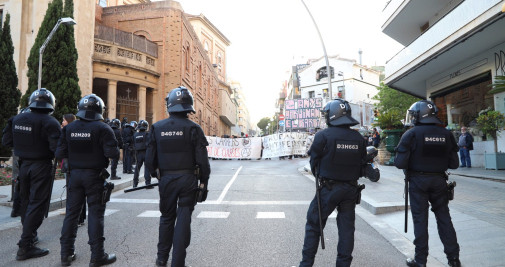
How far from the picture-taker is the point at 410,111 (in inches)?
161

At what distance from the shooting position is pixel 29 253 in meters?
3.84

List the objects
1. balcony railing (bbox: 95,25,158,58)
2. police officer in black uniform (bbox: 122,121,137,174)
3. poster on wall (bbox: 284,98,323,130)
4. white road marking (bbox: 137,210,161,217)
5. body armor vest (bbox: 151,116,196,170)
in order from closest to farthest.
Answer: body armor vest (bbox: 151,116,196,170), white road marking (bbox: 137,210,161,217), police officer in black uniform (bbox: 122,121,137,174), poster on wall (bbox: 284,98,323,130), balcony railing (bbox: 95,25,158,58)

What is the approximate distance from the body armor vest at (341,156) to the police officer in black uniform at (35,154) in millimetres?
3448

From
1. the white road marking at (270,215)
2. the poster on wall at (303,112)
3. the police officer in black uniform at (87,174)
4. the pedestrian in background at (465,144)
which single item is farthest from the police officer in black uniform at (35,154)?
the poster on wall at (303,112)

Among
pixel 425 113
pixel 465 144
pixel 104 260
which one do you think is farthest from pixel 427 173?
pixel 465 144

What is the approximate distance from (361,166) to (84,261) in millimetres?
3366

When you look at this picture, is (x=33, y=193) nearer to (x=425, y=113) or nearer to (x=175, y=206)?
(x=175, y=206)

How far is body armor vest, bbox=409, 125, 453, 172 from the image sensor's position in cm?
373

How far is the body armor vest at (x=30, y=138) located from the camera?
4.18 metres

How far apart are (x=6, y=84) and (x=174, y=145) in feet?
51.2

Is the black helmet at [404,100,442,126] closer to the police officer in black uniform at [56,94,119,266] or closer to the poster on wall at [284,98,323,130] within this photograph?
the police officer in black uniform at [56,94,119,266]

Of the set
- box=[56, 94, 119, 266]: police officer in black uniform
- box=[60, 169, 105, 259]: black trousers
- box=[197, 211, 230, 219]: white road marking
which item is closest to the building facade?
box=[197, 211, 230, 219]: white road marking

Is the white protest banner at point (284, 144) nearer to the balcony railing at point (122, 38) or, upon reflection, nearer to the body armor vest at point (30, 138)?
the balcony railing at point (122, 38)

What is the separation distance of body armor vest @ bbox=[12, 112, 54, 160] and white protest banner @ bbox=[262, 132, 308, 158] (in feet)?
67.1
